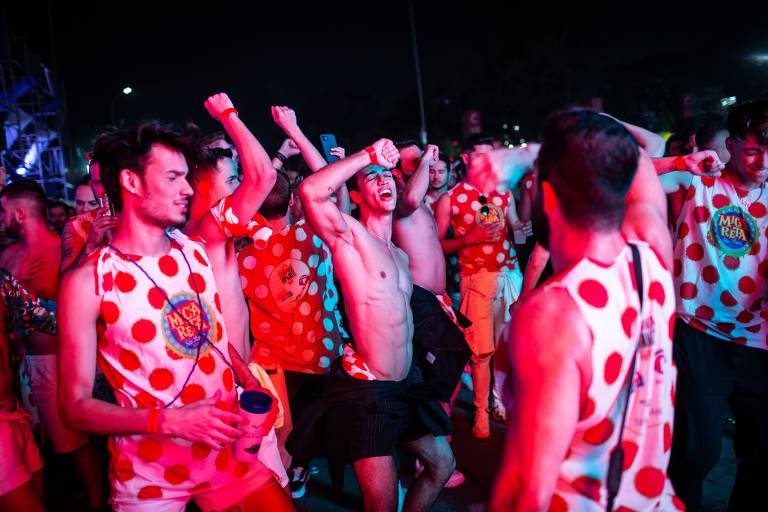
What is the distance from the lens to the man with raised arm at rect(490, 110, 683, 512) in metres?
1.59

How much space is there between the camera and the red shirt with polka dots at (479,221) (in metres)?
6.11

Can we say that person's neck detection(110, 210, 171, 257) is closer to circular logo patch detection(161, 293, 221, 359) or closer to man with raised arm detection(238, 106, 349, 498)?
circular logo patch detection(161, 293, 221, 359)

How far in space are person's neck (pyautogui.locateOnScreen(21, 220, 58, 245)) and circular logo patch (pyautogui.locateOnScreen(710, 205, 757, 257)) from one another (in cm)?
463

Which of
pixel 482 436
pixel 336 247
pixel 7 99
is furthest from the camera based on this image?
pixel 7 99

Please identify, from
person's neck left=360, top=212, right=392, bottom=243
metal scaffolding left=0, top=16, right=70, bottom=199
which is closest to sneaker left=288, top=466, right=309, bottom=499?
person's neck left=360, top=212, right=392, bottom=243

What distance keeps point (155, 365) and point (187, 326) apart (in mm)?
197

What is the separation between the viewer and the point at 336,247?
11.3ft

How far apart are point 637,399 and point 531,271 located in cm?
206

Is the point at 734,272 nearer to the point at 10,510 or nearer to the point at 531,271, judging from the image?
the point at 531,271

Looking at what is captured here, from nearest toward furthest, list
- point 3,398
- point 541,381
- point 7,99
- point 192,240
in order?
point 541,381
point 192,240
point 3,398
point 7,99

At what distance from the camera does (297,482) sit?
476 centimetres

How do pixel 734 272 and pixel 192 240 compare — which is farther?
pixel 734 272

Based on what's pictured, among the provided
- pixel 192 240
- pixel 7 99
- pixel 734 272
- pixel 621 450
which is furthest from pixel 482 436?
pixel 7 99

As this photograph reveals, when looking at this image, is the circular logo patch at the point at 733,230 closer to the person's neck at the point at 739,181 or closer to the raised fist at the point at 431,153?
the person's neck at the point at 739,181
